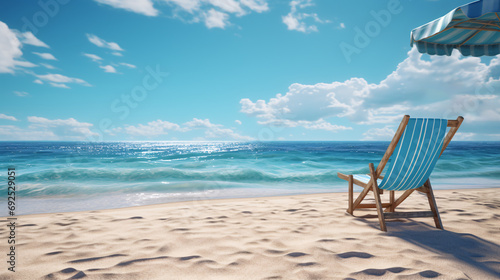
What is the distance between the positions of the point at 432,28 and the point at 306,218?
326 cm

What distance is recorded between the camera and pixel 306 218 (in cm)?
357

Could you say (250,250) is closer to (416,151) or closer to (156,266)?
(156,266)

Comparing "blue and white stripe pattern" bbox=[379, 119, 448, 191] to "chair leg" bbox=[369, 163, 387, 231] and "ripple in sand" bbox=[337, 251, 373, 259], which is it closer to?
"chair leg" bbox=[369, 163, 387, 231]

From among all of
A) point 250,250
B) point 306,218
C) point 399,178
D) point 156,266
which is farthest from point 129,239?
point 399,178

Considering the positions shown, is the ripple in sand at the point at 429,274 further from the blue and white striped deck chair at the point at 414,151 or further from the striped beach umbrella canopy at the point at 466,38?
the striped beach umbrella canopy at the point at 466,38

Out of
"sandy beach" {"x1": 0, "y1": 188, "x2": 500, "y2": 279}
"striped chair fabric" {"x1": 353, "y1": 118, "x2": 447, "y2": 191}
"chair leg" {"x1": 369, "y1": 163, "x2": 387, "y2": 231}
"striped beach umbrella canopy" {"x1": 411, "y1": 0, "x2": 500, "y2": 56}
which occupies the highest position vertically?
"striped beach umbrella canopy" {"x1": 411, "y1": 0, "x2": 500, "y2": 56}

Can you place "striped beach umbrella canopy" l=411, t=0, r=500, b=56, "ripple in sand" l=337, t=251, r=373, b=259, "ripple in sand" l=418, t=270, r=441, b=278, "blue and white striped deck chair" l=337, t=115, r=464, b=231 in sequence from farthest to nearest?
1. "striped beach umbrella canopy" l=411, t=0, r=500, b=56
2. "blue and white striped deck chair" l=337, t=115, r=464, b=231
3. "ripple in sand" l=337, t=251, r=373, b=259
4. "ripple in sand" l=418, t=270, r=441, b=278

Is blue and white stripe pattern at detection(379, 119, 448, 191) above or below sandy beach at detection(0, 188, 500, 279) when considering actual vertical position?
above

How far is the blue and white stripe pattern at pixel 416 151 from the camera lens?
8.89ft

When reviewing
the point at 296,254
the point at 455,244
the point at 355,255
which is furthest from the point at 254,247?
the point at 455,244

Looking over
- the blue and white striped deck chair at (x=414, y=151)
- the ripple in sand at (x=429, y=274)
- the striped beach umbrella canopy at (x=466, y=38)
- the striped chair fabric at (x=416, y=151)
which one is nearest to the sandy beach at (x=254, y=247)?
the ripple in sand at (x=429, y=274)

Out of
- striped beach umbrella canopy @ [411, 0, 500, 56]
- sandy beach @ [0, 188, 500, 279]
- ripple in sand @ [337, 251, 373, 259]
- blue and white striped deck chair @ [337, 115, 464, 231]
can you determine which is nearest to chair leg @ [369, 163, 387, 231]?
blue and white striped deck chair @ [337, 115, 464, 231]

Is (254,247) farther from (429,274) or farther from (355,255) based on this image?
(429,274)

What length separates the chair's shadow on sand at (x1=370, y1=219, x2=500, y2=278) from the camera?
2088 mm
